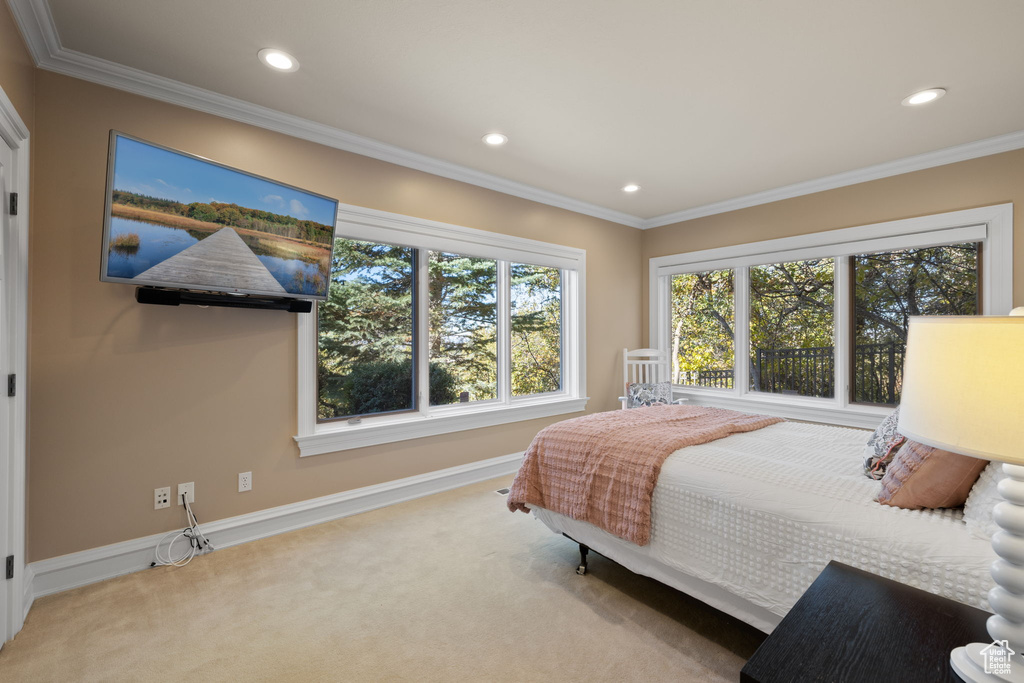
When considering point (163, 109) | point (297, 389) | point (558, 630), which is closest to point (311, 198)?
point (163, 109)

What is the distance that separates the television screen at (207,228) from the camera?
2.00m

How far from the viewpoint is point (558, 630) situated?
6.21 feet

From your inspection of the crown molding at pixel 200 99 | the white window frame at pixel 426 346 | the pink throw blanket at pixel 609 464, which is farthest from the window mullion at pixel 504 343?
the pink throw blanket at pixel 609 464

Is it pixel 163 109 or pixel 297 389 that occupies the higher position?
pixel 163 109

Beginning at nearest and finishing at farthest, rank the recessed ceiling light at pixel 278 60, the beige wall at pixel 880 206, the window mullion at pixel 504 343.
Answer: the recessed ceiling light at pixel 278 60 < the beige wall at pixel 880 206 < the window mullion at pixel 504 343

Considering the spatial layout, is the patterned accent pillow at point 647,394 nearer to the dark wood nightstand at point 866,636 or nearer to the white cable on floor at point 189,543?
the dark wood nightstand at point 866,636

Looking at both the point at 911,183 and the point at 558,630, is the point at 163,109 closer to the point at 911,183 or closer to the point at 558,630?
the point at 558,630

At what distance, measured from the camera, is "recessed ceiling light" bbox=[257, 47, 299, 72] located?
2166 millimetres

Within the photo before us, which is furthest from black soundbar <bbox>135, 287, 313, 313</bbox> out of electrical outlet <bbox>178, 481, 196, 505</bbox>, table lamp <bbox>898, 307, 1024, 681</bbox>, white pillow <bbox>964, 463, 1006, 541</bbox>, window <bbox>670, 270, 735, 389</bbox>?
window <bbox>670, 270, 735, 389</bbox>

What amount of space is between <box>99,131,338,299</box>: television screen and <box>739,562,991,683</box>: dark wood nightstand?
2.63 m

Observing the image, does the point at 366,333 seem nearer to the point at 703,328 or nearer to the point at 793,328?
the point at 703,328

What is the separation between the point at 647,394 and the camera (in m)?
4.41

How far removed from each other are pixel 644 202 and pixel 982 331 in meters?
4.00

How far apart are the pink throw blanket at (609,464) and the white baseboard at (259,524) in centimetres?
122
